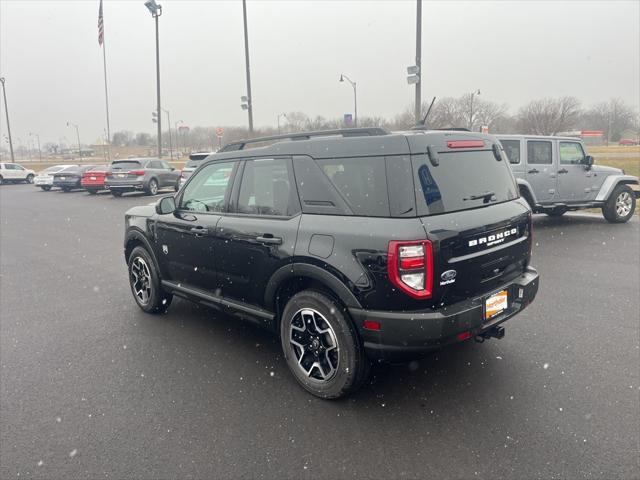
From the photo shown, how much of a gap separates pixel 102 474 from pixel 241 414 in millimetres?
873

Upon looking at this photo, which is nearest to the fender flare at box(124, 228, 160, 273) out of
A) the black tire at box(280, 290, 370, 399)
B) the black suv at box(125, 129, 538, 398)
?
the black suv at box(125, 129, 538, 398)

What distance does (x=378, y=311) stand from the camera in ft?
9.20

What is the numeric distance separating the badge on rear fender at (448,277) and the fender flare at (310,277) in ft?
1.78

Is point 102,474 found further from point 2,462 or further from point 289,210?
point 289,210

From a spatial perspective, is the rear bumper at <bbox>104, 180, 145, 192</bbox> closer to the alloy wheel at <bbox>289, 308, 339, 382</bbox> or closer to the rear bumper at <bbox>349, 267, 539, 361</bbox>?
the alloy wheel at <bbox>289, 308, 339, 382</bbox>

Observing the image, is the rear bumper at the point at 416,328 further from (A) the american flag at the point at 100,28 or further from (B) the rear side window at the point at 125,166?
(A) the american flag at the point at 100,28


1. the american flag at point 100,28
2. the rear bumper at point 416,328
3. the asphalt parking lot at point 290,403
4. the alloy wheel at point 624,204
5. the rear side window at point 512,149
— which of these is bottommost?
the asphalt parking lot at point 290,403

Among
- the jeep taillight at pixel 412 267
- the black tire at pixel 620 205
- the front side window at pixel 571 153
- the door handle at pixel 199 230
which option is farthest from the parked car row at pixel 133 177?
the jeep taillight at pixel 412 267

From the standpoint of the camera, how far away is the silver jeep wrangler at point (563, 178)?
9336 millimetres

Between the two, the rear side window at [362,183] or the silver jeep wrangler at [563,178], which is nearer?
the rear side window at [362,183]

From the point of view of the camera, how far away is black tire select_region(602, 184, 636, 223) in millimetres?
9914

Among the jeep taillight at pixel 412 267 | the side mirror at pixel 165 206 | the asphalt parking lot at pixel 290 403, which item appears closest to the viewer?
the asphalt parking lot at pixel 290 403

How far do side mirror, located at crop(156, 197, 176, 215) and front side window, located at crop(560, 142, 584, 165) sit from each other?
847 cm

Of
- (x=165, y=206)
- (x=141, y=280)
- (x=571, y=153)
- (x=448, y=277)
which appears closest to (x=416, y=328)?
(x=448, y=277)
